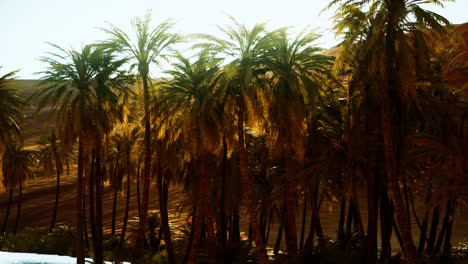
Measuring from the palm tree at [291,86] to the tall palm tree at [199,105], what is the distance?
2.50 m

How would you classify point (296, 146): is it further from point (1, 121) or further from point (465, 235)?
point (465, 235)

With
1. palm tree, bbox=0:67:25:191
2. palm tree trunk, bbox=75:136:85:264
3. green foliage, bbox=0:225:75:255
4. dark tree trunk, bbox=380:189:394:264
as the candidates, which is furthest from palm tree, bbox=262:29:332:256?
green foliage, bbox=0:225:75:255

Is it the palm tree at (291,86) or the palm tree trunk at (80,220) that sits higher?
the palm tree at (291,86)

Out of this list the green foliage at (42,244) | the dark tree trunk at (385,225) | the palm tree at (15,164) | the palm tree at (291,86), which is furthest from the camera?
the palm tree at (15,164)

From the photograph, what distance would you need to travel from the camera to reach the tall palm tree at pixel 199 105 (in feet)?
82.2

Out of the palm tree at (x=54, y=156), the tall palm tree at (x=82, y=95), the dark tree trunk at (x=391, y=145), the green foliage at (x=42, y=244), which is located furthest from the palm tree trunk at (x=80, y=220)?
the palm tree at (x=54, y=156)

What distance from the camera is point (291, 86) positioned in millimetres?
24219

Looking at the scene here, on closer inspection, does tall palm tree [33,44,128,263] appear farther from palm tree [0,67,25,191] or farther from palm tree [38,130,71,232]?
palm tree [38,130,71,232]

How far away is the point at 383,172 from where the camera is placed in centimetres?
2644

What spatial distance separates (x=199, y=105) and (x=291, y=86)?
4369 mm

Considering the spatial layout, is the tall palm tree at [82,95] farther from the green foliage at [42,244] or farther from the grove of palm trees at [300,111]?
the green foliage at [42,244]

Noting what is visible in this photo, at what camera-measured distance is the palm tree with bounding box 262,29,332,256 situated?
2459 centimetres

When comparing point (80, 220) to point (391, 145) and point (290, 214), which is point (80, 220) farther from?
point (391, 145)

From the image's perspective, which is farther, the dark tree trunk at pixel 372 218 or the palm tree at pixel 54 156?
the palm tree at pixel 54 156
